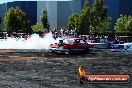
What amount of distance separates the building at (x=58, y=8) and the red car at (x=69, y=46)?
121041mm

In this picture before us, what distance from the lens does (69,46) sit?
40.3 meters

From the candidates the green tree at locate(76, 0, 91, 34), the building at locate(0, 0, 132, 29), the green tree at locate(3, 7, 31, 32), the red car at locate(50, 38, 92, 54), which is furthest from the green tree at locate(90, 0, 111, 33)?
the building at locate(0, 0, 132, 29)

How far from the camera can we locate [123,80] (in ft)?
44.4

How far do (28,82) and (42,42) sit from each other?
37.5m

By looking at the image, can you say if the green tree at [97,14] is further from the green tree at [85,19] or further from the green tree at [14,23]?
the green tree at [14,23]

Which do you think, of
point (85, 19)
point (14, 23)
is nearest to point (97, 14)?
point (85, 19)

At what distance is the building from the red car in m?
121

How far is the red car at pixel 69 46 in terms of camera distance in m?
39.7

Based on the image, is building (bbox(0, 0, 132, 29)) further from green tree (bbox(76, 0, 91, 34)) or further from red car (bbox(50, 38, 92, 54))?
red car (bbox(50, 38, 92, 54))

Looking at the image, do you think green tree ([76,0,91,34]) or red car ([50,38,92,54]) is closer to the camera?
red car ([50,38,92,54])

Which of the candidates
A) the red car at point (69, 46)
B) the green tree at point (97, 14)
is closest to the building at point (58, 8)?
the green tree at point (97, 14)

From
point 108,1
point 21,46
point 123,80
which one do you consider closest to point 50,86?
point 123,80

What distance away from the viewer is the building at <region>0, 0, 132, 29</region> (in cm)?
16325

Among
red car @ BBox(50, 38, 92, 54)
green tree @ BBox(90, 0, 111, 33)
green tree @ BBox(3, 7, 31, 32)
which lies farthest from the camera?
green tree @ BBox(3, 7, 31, 32)
